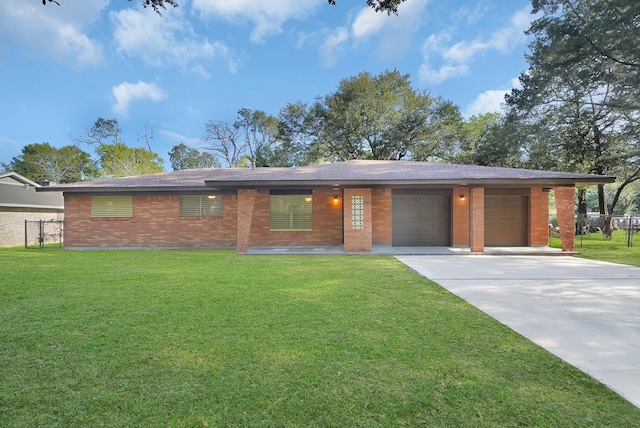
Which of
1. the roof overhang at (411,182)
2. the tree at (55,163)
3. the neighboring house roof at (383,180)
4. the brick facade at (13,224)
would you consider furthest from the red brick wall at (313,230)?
the tree at (55,163)

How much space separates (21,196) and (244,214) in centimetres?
1538

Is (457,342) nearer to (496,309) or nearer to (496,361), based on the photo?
(496,361)

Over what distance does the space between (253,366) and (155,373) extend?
2.63 ft

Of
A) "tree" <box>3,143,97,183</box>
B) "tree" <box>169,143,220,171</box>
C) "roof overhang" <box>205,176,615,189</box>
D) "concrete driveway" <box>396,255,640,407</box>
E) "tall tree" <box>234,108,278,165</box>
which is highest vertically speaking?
"tall tree" <box>234,108,278,165</box>

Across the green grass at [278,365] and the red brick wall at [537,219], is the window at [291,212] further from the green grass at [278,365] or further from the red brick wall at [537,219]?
the red brick wall at [537,219]

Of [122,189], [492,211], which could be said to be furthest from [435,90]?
[122,189]

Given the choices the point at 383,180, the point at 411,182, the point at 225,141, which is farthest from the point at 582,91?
the point at 225,141

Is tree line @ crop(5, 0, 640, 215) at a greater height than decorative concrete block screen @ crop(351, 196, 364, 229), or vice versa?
tree line @ crop(5, 0, 640, 215)

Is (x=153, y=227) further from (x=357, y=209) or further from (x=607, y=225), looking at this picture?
(x=607, y=225)

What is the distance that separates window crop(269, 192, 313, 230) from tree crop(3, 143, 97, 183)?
34.9 m

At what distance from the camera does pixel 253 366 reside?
280cm

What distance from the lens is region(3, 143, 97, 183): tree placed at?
35463 millimetres

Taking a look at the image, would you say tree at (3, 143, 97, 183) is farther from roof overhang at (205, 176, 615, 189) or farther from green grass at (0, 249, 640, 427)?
green grass at (0, 249, 640, 427)

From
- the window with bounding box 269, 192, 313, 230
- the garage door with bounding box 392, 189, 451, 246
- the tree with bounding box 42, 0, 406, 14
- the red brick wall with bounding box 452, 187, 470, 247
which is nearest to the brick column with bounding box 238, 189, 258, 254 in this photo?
the window with bounding box 269, 192, 313, 230
